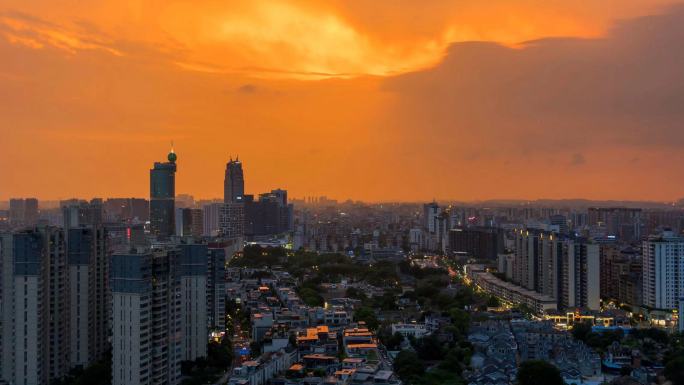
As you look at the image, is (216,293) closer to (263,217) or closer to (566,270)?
(566,270)

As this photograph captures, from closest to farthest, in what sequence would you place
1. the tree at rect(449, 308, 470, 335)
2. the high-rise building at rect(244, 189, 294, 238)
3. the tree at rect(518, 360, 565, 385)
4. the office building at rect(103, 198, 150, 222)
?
the tree at rect(518, 360, 565, 385) → the tree at rect(449, 308, 470, 335) → the high-rise building at rect(244, 189, 294, 238) → the office building at rect(103, 198, 150, 222)

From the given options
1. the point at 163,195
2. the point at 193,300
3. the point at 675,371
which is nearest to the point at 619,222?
the point at 163,195

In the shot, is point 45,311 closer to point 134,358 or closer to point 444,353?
point 134,358

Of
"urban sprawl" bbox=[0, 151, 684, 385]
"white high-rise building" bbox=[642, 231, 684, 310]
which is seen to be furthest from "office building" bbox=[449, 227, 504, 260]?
"white high-rise building" bbox=[642, 231, 684, 310]

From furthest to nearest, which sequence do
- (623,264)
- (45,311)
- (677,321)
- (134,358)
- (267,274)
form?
1. (267,274)
2. (623,264)
3. (677,321)
4. (45,311)
5. (134,358)

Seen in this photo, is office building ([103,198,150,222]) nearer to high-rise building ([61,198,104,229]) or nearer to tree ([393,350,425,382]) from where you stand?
high-rise building ([61,198,104,229])

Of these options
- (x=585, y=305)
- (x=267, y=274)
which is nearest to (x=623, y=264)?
(x=585, y=305)
